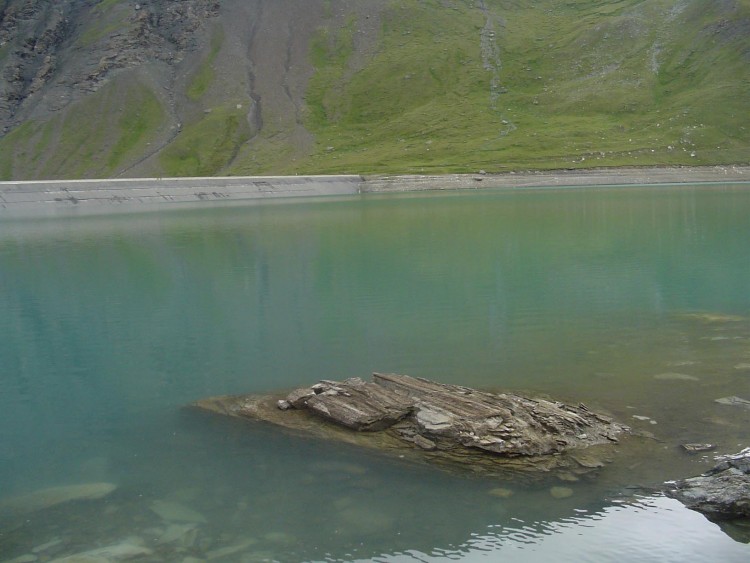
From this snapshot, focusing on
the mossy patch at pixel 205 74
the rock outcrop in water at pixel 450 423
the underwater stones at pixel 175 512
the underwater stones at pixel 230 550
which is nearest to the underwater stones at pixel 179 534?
the underwater stones at pixel 175 512

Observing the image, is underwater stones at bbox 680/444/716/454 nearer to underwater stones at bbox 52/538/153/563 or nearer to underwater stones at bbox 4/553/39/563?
underwater stones at bbox 52/538/153/563

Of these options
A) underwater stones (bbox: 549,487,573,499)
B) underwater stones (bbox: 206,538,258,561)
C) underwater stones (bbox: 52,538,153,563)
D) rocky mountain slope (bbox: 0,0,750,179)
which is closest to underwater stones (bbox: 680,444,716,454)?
underwater stones (bbox: 549,487,573,499)

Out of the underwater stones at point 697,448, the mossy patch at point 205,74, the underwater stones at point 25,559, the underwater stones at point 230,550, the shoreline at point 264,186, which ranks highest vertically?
the mossy patch at point 205,74

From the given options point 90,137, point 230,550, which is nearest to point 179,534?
point 230,550

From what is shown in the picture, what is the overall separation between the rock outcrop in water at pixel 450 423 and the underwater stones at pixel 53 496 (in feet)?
11.0

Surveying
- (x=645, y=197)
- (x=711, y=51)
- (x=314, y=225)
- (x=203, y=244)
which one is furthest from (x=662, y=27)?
(x=203, y=244)

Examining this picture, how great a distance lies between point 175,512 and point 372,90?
172957mm

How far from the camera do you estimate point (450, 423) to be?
12523 mm

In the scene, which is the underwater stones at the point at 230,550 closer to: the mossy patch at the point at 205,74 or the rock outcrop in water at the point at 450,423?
the rock outcrop in water at the point at 450,423

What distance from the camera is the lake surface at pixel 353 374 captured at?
33.2ft

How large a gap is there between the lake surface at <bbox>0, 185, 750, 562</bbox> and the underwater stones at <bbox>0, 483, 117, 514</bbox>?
0.19 meters

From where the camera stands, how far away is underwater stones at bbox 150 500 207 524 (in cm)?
1070

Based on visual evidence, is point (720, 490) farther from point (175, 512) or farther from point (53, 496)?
point (53, 496)

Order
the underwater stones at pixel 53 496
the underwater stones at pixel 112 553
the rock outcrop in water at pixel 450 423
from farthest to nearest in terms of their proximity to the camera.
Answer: the rock outcrop in water at pixel 450 423, the underwater stones at pixel 53 496, the underwater stones at pixel 112 553
